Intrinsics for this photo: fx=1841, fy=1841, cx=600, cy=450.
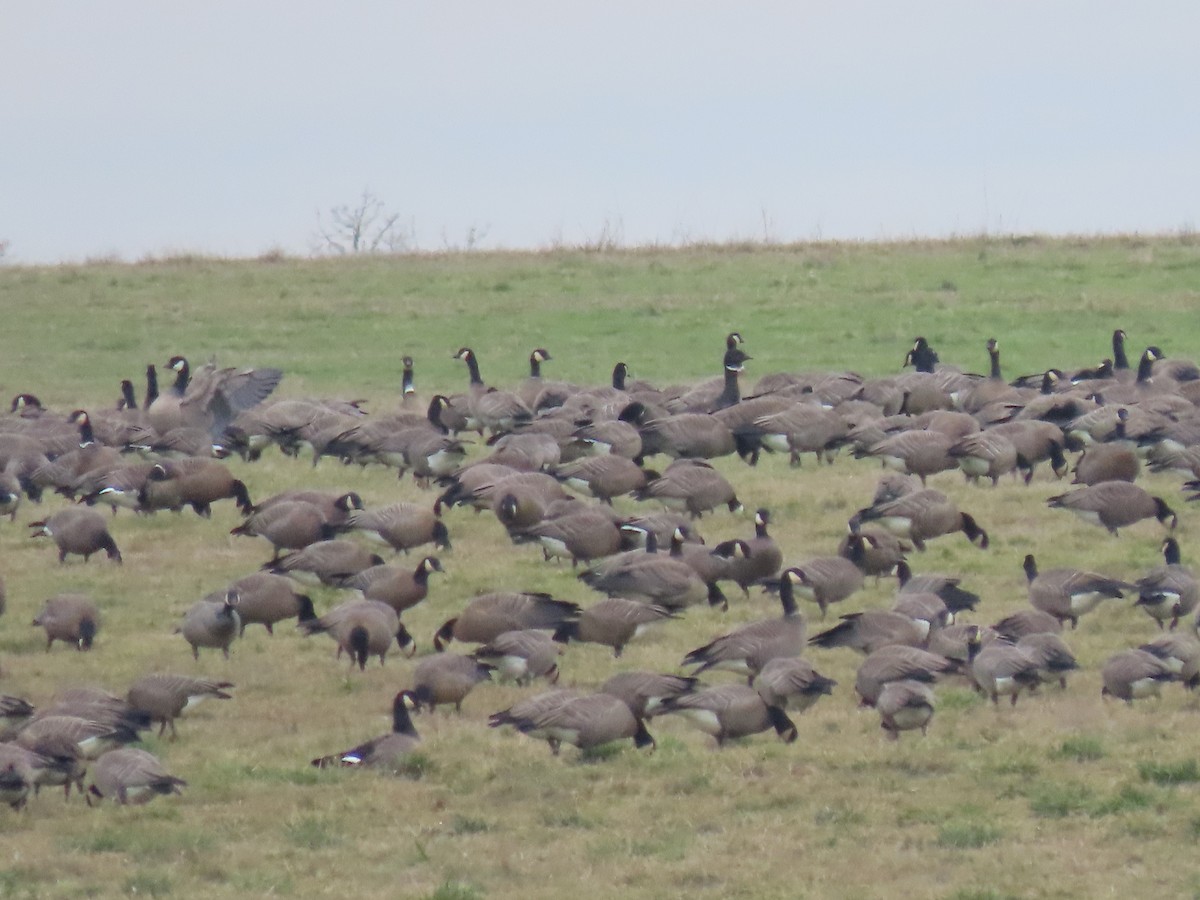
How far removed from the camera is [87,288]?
37656mm

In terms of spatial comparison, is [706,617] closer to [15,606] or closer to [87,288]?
[15,606]

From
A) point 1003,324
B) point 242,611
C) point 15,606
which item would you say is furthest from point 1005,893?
point 1003,324

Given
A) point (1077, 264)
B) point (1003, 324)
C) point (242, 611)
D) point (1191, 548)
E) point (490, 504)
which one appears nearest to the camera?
point (242, 611)

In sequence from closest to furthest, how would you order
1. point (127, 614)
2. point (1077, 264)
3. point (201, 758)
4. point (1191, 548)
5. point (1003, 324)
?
point (201, 758) < point (127, 614) < point (1191, 548) < point (1003, 324) < point (1077, 264)

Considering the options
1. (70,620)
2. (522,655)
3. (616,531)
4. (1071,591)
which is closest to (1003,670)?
(1071,591)

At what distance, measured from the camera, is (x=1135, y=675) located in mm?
10594

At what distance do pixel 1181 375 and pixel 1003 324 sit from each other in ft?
26.1

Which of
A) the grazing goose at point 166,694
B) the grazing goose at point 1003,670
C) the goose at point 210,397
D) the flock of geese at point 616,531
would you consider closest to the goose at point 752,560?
the flock of geese at point 616,531

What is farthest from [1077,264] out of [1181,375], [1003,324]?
[1181,375]

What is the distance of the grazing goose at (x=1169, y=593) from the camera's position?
39.6 feet

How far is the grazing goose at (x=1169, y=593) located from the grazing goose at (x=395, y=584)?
4.89 m

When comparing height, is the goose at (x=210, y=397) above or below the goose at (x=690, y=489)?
above

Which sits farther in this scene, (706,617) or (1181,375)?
(1181,375)

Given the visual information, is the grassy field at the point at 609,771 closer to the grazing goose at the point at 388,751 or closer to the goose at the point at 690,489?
the grazing goose at the point at 388,751
